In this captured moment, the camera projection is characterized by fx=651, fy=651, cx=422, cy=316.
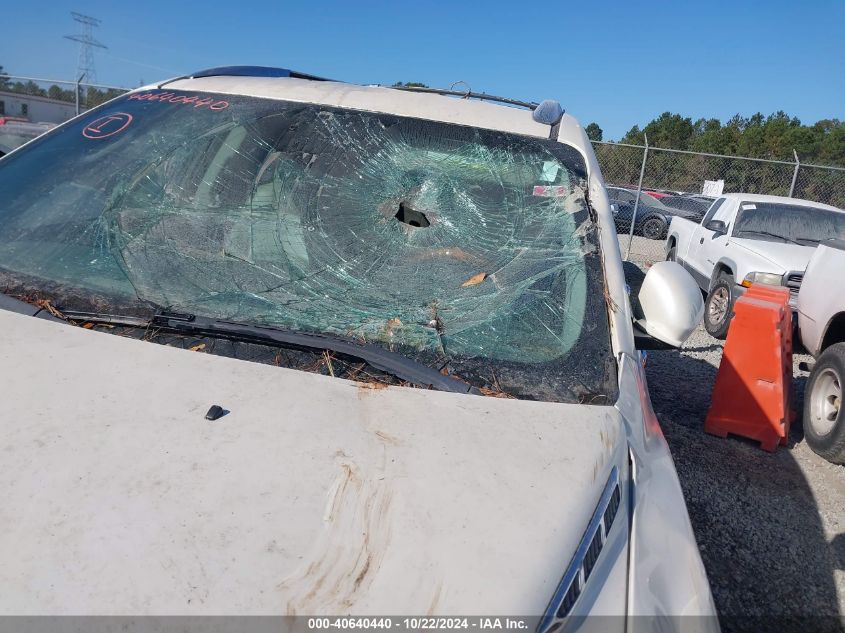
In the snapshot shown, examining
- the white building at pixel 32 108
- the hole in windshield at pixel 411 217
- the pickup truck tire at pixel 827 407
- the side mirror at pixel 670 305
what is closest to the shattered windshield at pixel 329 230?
the hole in windshield at pixel 411 217

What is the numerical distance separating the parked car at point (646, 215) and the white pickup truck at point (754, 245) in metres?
6.43

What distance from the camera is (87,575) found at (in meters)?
1.08

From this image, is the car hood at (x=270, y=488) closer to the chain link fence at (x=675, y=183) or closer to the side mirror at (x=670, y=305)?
the side mirror at (x=670, y=305)

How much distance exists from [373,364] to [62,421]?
740 millimetres

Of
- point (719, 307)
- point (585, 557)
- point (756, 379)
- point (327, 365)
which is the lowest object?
point (756, 379)

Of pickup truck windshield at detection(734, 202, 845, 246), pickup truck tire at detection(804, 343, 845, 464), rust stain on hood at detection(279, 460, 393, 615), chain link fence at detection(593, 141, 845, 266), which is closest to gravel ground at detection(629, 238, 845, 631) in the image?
pickup truck tire at detection(804, 343, 845, 464)

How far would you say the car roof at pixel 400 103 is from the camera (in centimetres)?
253

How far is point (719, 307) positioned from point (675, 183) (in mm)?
9360

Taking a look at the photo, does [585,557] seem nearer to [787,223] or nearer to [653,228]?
[787,223]

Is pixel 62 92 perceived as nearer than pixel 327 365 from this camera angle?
No

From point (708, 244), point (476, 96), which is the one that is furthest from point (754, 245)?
point (476, 96)

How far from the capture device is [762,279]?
7246 millimetres

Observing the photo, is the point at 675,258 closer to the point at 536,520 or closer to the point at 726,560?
the point at 726,560

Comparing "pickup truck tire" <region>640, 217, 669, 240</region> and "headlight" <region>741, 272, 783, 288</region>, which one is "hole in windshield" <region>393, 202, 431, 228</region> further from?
"pickup truck tire" <region>640, 217, 669, 240</region>
